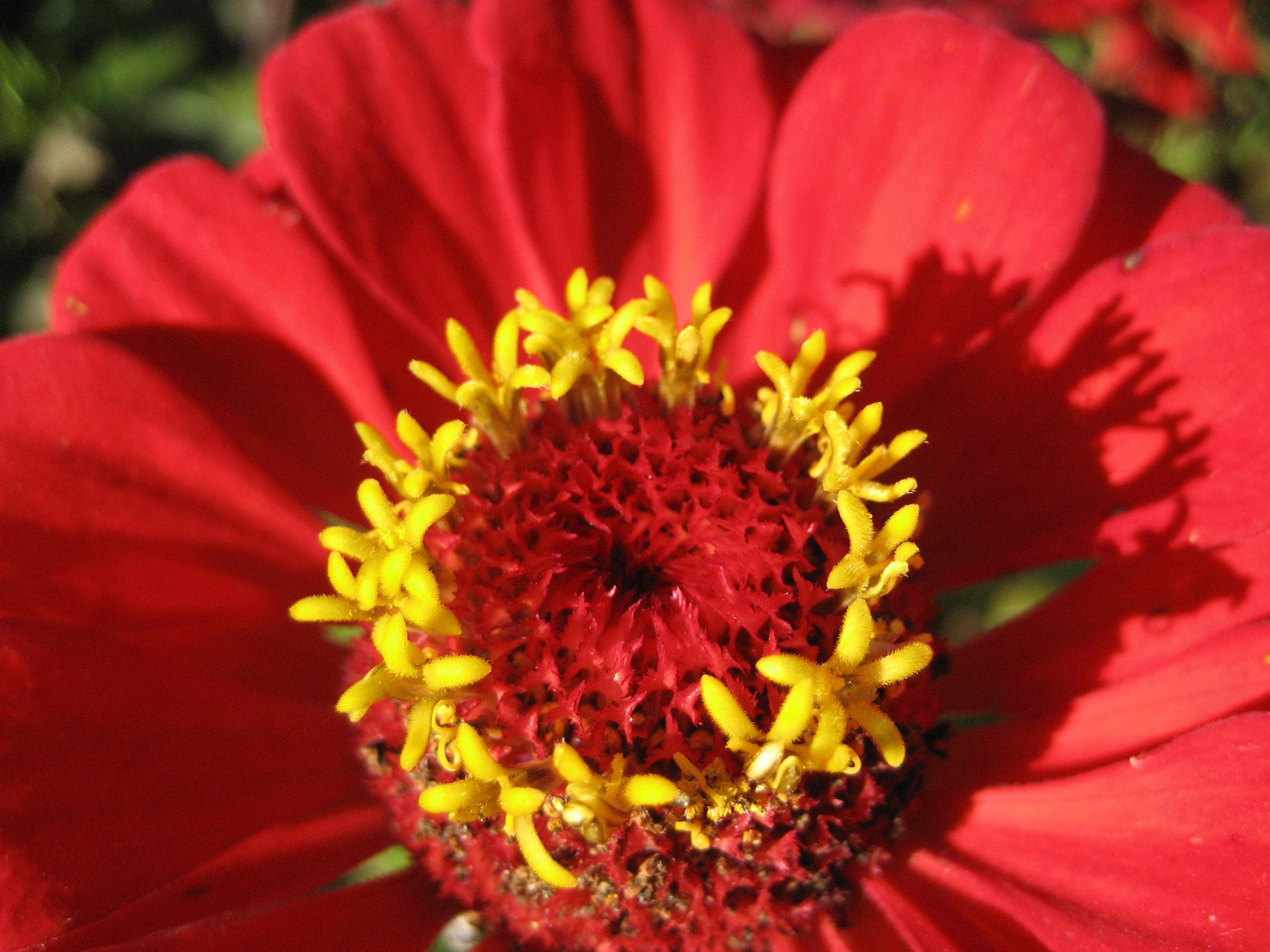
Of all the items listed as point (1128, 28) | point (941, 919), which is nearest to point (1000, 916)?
point (941, 919)

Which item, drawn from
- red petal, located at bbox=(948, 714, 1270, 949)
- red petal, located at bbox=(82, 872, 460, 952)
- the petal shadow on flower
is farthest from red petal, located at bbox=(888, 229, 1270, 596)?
red petal, located at bbox=(82, 872, 460, 952)

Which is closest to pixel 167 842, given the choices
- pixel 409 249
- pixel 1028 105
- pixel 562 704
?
pixel 562 704

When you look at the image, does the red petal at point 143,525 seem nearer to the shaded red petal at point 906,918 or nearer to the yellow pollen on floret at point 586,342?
the yellow pollen on floret at point 586,342

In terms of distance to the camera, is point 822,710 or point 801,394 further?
point 801,394

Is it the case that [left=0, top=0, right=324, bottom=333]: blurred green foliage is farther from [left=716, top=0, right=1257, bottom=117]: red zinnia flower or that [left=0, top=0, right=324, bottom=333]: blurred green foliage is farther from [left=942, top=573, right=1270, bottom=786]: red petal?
[left=942, top=573, right=1270, bottom=786]: red petal

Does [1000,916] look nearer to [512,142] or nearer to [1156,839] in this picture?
[1156,839]

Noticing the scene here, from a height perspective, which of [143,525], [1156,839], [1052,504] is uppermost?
[143,525]

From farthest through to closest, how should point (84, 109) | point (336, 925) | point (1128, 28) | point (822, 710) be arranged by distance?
1. point (1128, 28)
2. point (84, 109)
3. point (336, 925)
4. point (822, 710)
